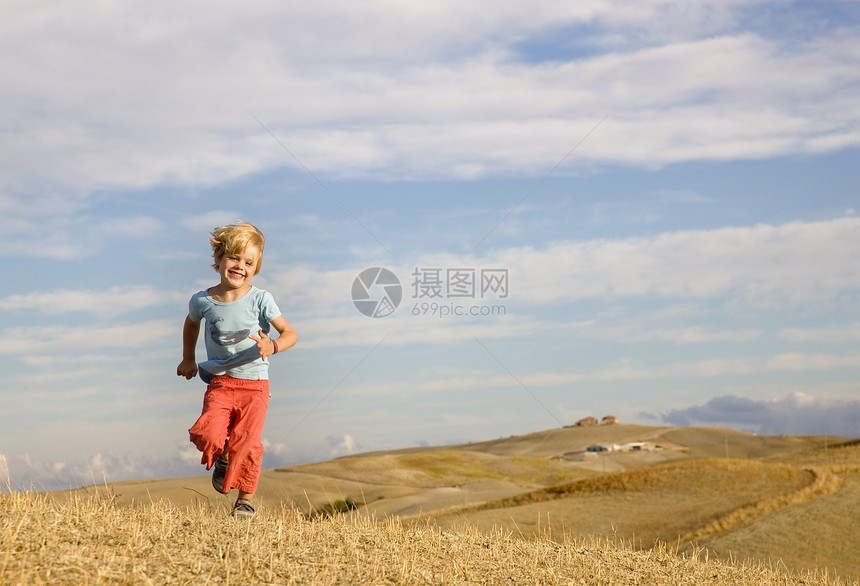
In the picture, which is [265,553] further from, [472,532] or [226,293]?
[472,532]

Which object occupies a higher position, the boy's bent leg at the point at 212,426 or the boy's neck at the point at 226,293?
the boy's neck at the point at 226,293

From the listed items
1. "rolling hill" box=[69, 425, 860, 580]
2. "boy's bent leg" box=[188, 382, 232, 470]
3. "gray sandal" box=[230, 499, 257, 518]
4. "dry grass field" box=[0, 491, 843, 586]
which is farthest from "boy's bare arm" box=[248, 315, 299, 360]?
"rolling hill" box=[69, 425, 860, 580]

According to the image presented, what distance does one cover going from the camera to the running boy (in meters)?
6.66

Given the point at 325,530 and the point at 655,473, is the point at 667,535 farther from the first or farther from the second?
the point at 325,530

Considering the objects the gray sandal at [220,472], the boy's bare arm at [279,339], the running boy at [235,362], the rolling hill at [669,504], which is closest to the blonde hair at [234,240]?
the running boy at [235,362]

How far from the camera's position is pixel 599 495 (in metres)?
24.6

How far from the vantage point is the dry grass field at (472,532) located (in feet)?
15.9

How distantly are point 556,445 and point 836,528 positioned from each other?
6091 centimetres

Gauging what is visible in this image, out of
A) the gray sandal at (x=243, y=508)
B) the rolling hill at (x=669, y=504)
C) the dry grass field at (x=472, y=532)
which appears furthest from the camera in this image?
the rolling hill at (x=669, y=504)

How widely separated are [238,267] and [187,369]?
1090mm

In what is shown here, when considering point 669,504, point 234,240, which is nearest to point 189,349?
point 234,240

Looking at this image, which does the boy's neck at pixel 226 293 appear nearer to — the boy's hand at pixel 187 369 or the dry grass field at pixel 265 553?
the boy's hand at pixel 187 369

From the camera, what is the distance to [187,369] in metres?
6.91

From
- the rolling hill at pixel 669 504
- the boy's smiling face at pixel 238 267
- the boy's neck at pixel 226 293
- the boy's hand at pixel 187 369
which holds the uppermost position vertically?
the boy's smiling face at pixel 238 267
